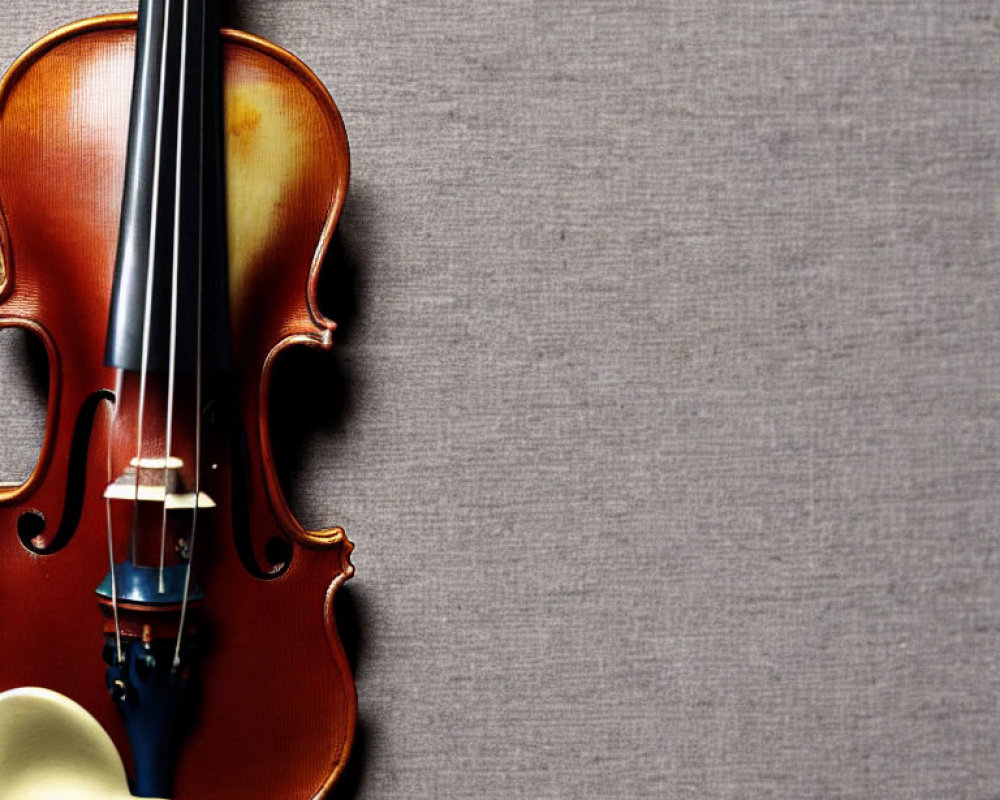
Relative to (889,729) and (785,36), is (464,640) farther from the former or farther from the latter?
(785,36)

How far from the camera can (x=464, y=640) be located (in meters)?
1.10

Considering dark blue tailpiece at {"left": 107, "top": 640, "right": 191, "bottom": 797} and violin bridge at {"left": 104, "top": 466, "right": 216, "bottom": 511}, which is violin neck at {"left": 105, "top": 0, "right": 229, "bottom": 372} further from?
dark blue tailpiece at {"left": 107, "top": 640, "right": 191, "bottom": 797}

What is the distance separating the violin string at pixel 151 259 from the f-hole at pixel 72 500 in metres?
0.05

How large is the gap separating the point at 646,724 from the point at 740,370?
37 cm

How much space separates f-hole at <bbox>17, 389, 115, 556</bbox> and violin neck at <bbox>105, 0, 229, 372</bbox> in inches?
2.1

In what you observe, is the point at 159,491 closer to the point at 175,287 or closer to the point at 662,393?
the point at 175,287

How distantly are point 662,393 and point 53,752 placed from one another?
638mm

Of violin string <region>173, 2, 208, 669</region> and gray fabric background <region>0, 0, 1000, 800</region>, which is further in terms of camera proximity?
gray fabric background <region>0, 0, 1000, 800</region>

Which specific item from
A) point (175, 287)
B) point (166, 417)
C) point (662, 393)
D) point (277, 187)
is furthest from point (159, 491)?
point (662, 393)

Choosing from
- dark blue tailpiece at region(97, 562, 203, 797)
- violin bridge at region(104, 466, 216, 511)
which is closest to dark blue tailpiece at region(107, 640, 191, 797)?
dark blue tailpiece at region(97, 562, 203, 797)

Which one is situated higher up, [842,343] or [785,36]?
[785,36]

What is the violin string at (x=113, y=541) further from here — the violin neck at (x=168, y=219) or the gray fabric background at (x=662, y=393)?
the gray fabric background at (x=662, y=393)

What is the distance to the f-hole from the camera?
90 cm

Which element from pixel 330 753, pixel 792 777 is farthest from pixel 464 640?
pixel 792 777
